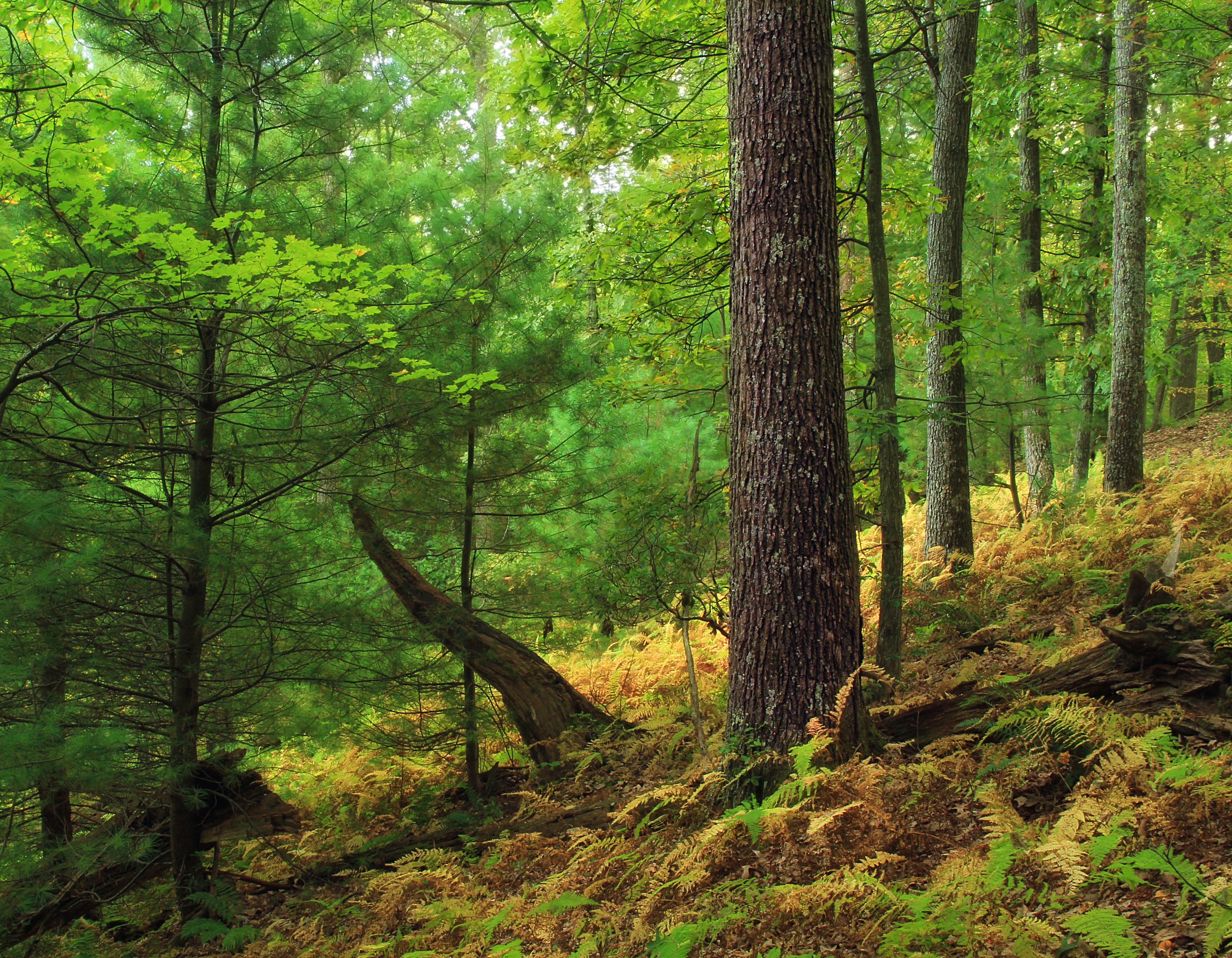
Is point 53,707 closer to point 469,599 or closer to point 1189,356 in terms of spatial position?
point 469,599

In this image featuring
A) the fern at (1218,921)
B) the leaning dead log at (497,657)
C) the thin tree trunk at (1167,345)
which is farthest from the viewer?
the thin tree trunk at (1167,345)

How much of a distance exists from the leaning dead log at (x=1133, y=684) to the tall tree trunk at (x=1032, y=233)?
5366 millimetres

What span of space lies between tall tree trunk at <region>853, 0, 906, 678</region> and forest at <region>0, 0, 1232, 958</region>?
0.05 meters

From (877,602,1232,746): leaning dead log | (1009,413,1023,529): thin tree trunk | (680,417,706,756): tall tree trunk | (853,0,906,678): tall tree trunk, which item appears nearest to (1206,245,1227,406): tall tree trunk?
(1009,413,1023,529): thin tree trunk

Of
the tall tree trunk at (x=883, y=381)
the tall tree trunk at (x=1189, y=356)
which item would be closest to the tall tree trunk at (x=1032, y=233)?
the tall tree trunk at (x=883, y=381)

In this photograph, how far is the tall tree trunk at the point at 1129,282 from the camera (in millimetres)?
8625

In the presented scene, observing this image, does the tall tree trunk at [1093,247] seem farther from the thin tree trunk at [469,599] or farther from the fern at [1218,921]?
the fern at [1218,921]

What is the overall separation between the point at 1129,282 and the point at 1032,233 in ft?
8.00

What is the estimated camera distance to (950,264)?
8344 millimetres

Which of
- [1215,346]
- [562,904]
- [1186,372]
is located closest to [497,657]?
[562,904]

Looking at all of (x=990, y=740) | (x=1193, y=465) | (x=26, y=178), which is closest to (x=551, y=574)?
(x=990, y=740)

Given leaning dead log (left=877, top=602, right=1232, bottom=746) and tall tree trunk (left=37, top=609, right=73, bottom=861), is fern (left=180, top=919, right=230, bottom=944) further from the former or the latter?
leaning dead log (left=877, top=602, right=1232, bottom=746)

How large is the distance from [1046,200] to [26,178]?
39.6 ft

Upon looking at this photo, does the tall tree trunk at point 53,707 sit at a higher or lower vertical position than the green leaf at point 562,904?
higher
